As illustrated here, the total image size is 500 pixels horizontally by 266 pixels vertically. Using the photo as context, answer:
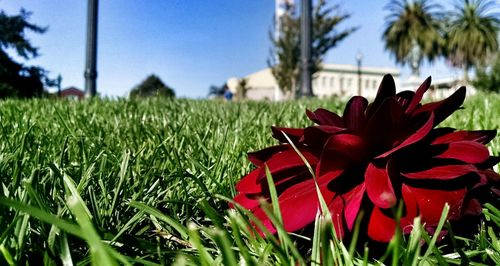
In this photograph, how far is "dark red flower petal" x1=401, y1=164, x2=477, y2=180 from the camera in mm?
724

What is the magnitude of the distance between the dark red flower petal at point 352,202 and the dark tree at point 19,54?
1027 inches

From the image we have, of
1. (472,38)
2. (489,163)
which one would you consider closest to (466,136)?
(489,163)

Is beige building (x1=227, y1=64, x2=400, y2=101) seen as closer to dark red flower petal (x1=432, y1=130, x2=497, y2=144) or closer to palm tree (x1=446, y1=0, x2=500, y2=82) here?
palm tree (x1=446, y1=0, x2=500, y2=82)

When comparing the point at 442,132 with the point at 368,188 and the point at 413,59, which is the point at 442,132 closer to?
the point at 368,188

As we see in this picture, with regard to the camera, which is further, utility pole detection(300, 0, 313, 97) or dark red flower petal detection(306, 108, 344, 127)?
utility pole detection(300, 0, 313, 97)

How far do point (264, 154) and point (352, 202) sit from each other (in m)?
0.26

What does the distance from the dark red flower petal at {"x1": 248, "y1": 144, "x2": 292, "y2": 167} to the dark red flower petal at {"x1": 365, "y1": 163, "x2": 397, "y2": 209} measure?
22 centimetres

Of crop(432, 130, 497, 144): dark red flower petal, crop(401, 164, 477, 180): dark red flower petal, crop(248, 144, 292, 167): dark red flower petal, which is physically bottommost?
crop(401, 164, 477, 180): dark red flower petal

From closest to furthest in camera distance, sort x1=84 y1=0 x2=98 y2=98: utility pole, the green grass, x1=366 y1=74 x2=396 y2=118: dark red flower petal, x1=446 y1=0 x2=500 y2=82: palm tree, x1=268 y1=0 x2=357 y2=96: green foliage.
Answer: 1. the green grass
2. x1=366 y1=74 x2=396 y2=118: dark red flower petal
3. x1=84 y1=0 x2=98 y2=98: utility pole
4. x1=268 y1=0 x2=357 y2=96: green foliage
5. x1=446 y1=0 x2=500 y2=82: palm tree

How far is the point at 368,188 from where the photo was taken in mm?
701

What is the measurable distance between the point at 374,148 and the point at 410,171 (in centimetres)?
7

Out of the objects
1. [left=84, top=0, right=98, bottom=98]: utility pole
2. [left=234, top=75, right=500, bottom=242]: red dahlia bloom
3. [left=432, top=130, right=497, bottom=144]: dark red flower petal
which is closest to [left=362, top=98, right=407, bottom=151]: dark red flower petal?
[left=234, top=75, right=500, bottom=242]: red dahlia bloom

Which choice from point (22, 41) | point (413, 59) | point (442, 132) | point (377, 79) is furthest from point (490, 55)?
point (442, 132)

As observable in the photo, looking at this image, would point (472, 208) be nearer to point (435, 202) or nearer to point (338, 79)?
point (435, 202)
